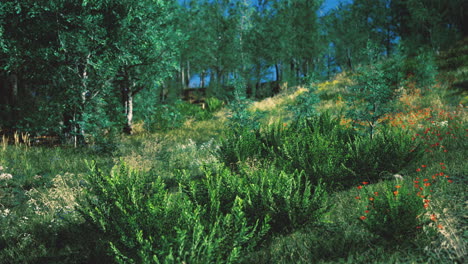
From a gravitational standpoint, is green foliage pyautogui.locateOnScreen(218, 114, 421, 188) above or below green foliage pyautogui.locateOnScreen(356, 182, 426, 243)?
above

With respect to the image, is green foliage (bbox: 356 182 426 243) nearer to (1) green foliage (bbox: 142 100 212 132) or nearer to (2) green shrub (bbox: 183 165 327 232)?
(2) green shrub (bbox: 183 165 327 232)

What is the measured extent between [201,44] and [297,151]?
27.1 meters

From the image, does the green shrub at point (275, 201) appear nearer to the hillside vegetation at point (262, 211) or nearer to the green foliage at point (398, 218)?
the hillside vegetation at point (262, 211)

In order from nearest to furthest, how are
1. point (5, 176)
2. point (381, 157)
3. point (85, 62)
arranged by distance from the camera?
point (381, 157)
point (5, 176)
point (85, 62)

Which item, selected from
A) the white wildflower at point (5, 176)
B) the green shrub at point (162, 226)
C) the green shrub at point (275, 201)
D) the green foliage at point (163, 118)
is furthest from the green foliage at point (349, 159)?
the green foliage at point (163, 118)

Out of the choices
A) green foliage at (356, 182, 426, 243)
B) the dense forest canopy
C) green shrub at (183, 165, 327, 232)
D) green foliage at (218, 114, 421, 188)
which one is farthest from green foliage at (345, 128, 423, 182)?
the dense forest canopy

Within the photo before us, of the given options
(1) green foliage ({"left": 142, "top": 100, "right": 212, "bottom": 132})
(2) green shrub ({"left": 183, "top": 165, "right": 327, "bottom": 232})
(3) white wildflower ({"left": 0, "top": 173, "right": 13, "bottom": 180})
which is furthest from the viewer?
(1) green foliage ({"left": 142, "top": 100, "right": 212, "bottom": 132})

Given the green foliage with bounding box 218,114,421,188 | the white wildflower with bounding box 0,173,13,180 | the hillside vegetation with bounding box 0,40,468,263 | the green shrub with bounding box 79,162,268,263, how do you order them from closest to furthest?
1. the green shrub with bounding box 79,162,268,263
2. the hillside vegetation with bounding box 0,40,468,263
3. the green foliage with bounding box 218,114,421,188
4. the white wildflower with bounding box 0,173,13,180

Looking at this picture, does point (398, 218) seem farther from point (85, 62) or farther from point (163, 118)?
point (163, 118)

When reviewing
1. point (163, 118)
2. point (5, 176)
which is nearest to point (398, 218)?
point (5, 176)

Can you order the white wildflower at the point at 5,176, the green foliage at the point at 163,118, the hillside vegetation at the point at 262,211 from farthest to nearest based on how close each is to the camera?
the green foliage at the point at 163,118 < the white wildflower at the point at 5,176 < the hillside vegetation at the point at 262,211

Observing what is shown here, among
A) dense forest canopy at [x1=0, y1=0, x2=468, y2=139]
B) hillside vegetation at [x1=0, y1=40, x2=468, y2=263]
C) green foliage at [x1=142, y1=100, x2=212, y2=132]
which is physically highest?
dense forest canopy at [x1=0, y1=0, x2=468, y2=139]

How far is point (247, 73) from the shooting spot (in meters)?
30.6

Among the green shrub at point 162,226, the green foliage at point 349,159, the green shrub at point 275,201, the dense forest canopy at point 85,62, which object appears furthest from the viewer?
the dense forest canopy at point 85,62
